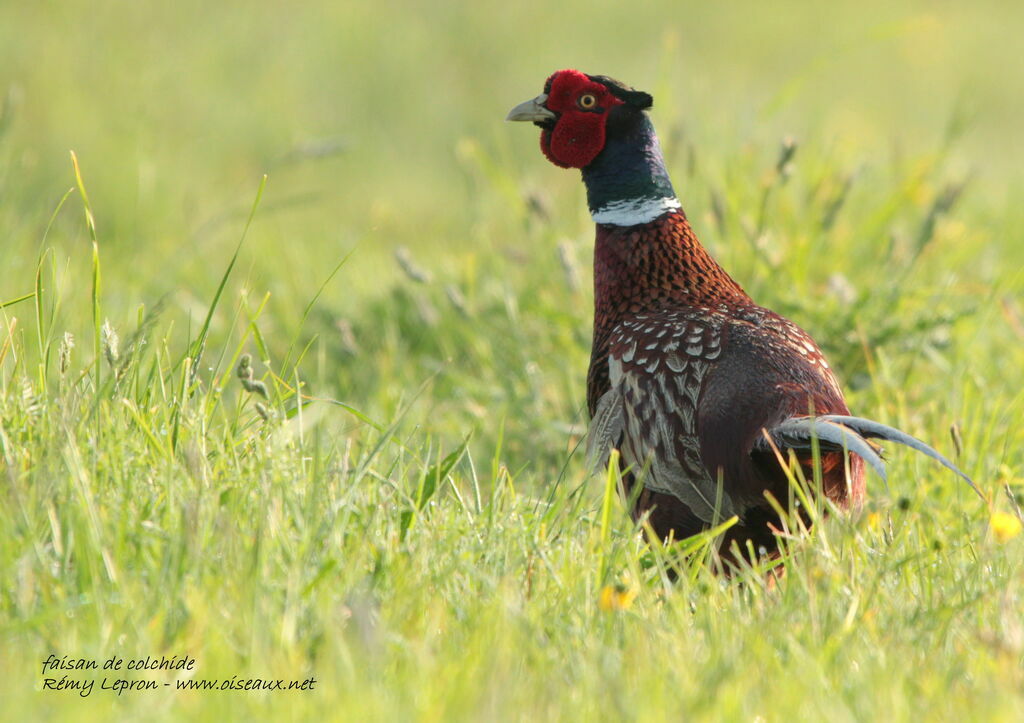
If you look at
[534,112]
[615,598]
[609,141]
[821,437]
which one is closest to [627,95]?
[609,141]

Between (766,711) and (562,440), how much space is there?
219cm

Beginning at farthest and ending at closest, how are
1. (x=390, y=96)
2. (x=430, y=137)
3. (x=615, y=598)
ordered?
(x=390, y=96) < (x=430, y=137) < (x=615, y=598)

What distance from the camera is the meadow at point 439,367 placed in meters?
1.84

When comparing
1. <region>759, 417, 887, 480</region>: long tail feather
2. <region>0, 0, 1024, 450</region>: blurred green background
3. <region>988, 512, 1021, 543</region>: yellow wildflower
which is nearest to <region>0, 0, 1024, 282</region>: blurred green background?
<region>0, 0, 1024, 450</region>: blurred green background

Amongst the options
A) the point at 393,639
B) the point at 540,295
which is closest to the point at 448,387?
the point at 540,295

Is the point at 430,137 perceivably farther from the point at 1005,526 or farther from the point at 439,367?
the point at 1005,526

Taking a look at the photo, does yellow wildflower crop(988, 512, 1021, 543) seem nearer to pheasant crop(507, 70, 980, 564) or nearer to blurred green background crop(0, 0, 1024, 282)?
pheasant crop(507, 70, 980, 564)

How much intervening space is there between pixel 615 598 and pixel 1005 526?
34.4 inches

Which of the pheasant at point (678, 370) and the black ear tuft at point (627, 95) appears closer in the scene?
the pheasant at point (678, 370)

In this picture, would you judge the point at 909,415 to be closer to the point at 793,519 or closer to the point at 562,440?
the point at 562,440

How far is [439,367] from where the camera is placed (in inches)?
146

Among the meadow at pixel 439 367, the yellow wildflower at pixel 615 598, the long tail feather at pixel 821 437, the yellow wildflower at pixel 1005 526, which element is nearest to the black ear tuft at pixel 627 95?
the meadow at pixel 439 367

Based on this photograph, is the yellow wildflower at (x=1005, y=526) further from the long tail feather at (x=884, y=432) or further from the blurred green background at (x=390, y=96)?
the blurred green background at (x=390, y=96)

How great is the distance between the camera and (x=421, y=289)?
16.5 feet
